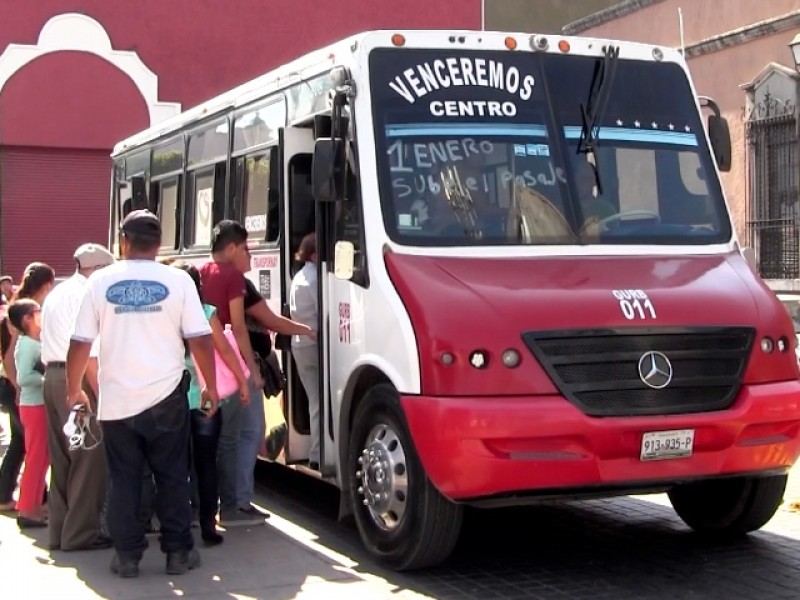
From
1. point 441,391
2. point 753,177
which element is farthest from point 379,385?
point 753,177

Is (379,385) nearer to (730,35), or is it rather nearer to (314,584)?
(314,584)

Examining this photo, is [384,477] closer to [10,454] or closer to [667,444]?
[667,444]

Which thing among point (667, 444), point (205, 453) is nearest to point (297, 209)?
point (205, 453)

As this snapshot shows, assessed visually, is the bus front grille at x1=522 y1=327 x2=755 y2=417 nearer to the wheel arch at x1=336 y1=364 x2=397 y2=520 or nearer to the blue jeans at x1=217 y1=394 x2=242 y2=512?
the wheel arch at x1=336 y1=364 x2=397 y2=520

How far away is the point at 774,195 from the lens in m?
19.9

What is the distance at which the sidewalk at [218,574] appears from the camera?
6426 millimetres

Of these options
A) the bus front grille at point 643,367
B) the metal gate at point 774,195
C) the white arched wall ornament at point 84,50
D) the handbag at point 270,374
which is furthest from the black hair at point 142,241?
the white arched wall ornament at point 84,50

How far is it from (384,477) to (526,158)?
194 centimetres

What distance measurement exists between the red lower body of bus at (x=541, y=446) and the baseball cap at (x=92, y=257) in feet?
7.64

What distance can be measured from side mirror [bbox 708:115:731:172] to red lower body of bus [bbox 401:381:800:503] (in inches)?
76.9

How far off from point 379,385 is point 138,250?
143cm

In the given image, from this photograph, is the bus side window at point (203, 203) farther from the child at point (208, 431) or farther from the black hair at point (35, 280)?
the child at point (208, 431)

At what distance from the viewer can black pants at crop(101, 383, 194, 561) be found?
651 cm

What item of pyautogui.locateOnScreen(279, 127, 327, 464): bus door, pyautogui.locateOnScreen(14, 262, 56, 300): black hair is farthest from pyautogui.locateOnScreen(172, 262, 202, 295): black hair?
pyautogui.locateOnScreen(14, 262, 56, 300): black hair
